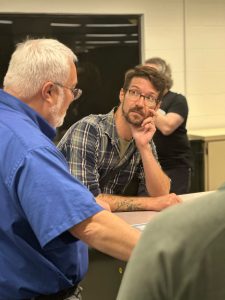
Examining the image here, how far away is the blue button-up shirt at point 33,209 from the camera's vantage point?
1.13 metres

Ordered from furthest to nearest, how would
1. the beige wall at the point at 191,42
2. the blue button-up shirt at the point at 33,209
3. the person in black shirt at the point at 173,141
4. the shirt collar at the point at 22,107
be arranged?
the beige wall at the point at 191,42, the person in black shirt at the point at 173,141, the shirt collar at the point at 22,107, the blue button-up shirt at the point at 33,209

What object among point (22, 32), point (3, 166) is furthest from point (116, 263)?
point (22, 32)

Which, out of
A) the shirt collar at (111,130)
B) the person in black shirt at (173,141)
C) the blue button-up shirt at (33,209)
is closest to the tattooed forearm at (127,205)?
the shirt collar at (111,130)

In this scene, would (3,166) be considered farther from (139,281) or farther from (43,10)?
(43,10)

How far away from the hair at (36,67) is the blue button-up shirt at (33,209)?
0.25 feet

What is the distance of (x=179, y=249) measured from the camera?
0.46 meters

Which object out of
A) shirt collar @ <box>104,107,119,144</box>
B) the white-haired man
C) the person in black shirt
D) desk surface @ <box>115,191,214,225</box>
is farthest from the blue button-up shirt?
the person in black shirt

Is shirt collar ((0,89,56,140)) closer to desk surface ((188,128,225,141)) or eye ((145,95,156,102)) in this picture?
eye ((145,95,156,102))

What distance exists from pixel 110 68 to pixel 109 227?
133 inches

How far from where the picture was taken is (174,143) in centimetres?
325

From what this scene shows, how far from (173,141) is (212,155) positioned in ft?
4.44

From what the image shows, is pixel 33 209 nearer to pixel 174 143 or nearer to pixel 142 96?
pixel 142 96

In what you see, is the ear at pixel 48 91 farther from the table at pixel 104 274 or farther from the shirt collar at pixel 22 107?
the table at pixel 104 274

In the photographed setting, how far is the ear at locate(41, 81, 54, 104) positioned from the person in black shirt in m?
1.77
